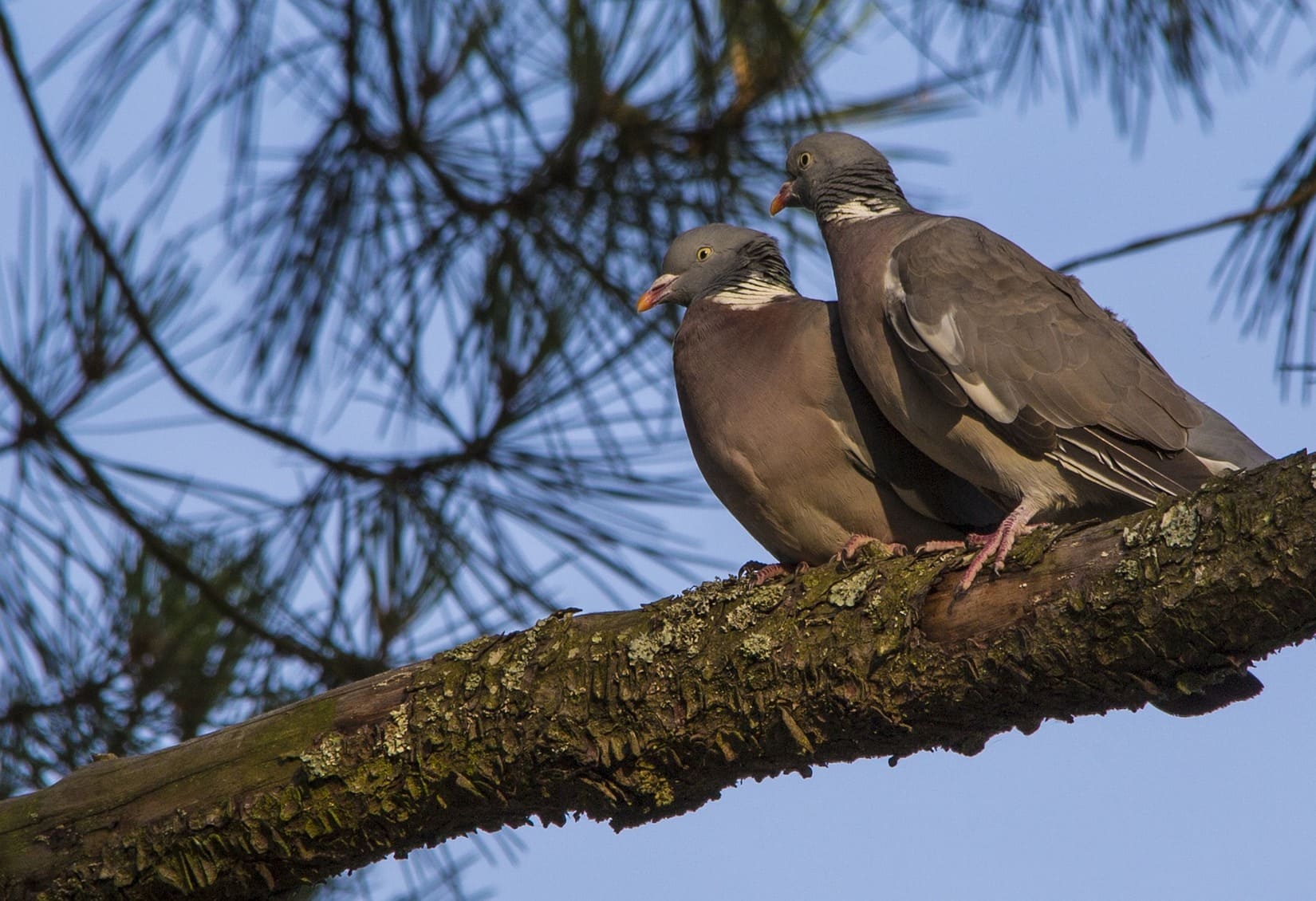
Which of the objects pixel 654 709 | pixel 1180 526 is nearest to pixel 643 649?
pixel 654 709

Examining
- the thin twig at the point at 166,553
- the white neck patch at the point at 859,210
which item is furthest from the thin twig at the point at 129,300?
the white neck patch at the point at 859,210

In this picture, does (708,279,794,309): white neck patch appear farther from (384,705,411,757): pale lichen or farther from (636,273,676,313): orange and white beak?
(384,705,411,757): pale lichen

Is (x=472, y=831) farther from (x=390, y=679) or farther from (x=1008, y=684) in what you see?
(x=1008, y=684)

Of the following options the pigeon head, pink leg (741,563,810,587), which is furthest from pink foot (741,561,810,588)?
the pigeon head

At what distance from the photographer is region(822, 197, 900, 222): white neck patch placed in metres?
3.78

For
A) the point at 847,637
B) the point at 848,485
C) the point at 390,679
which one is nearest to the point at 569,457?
the point at 848,485

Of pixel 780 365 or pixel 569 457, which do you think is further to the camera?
pixel 569 457

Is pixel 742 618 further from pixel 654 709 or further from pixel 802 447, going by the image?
pixel 802 447

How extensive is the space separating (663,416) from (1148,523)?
234cm

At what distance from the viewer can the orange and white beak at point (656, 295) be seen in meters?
4.18

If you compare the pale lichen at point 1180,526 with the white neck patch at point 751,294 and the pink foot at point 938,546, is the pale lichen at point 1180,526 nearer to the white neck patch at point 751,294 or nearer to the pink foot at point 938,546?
the pink foot at point 938,546

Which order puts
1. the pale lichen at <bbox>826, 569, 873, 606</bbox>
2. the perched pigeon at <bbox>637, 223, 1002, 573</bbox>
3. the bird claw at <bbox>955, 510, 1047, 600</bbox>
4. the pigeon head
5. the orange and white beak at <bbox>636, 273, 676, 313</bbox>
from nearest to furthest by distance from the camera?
the bird claw at <bbox>955, 510, 1047, 600</bbox>
the pale lichen at <bbox>826, 569, 873, 606</bbox>
the perched pigeon at <bbox>637, 223, 1002, 573</bbox>
the pigeon head
the orange and white beak at <bbox>636, 273, 676, 313</bbox>

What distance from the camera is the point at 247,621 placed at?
448 centimetres

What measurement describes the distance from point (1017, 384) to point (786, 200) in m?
1.03
